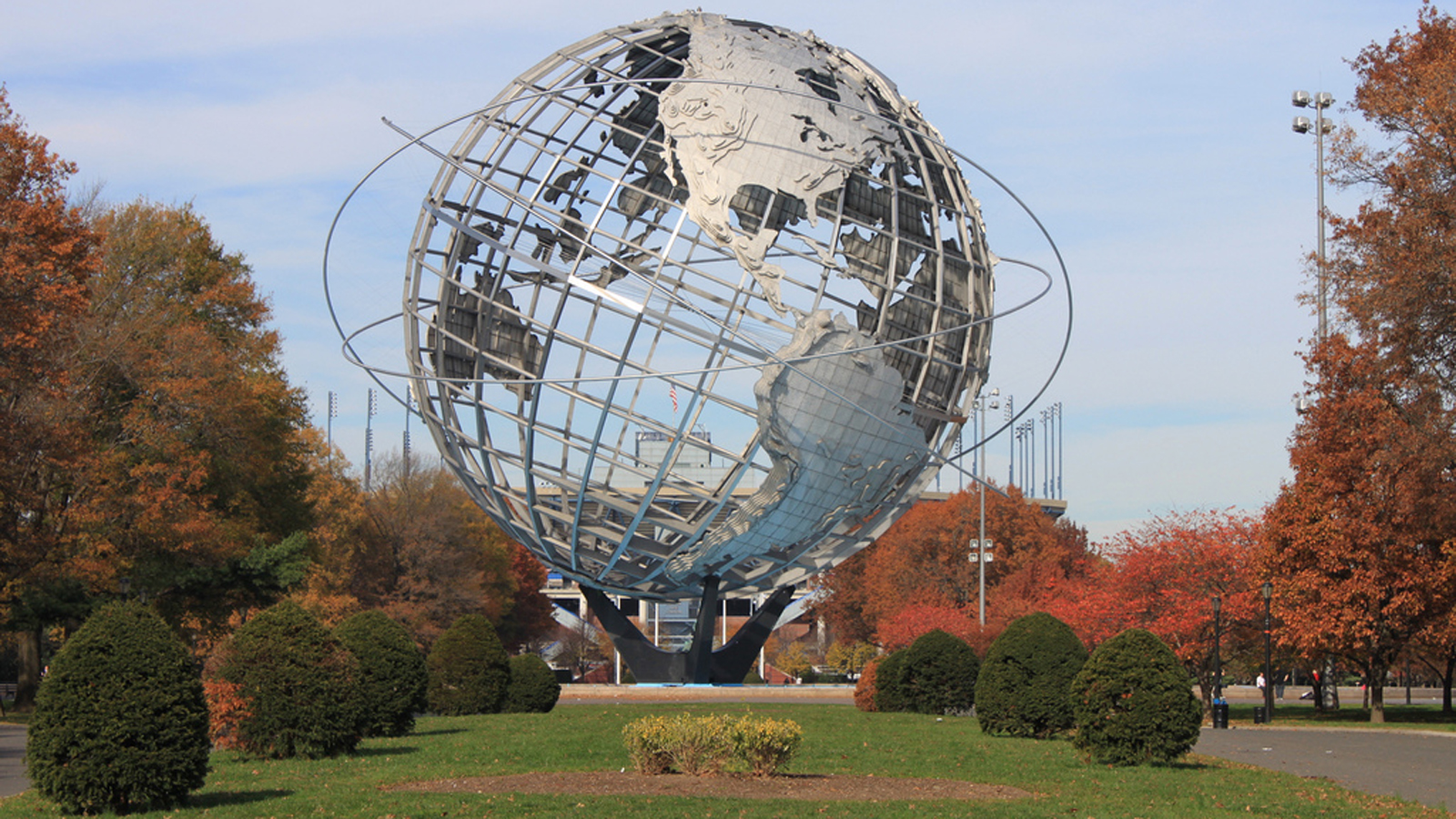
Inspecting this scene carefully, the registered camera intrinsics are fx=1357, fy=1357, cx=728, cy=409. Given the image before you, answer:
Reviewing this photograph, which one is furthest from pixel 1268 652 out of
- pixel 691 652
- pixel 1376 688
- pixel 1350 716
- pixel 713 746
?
pixel 713 746

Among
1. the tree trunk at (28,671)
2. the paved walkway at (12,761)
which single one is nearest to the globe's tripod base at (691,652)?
the paved walkway at (12,761)

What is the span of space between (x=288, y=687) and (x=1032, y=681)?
10.1 m

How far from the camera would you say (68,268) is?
2556 centimetres

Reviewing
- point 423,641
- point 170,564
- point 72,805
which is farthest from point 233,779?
point 423,641

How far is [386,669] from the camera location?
1805 cm

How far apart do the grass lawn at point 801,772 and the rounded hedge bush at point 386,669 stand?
41cm

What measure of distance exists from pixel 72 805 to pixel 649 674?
14.3m

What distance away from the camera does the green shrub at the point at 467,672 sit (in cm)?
2308

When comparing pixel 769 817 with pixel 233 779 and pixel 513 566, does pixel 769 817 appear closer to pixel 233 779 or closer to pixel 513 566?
pixel 233 779

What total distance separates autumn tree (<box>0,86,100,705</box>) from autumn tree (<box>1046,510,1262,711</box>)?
24635 millimetres

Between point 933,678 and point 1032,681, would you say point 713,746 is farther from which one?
point 933,678

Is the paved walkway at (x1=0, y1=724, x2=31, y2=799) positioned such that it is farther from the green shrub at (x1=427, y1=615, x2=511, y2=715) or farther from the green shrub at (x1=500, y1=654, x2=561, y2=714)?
the green shrub at (x1=500, y1=654, x2=561, y2=714)

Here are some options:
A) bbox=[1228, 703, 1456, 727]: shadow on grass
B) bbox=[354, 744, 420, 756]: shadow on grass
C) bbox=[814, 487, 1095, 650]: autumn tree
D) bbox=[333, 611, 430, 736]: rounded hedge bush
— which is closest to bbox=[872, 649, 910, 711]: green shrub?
bbox=[1228, 703, 1456, 727]: shadow on grass

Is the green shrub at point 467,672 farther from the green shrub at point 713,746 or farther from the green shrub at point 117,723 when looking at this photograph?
the green shrub at point 117,723
